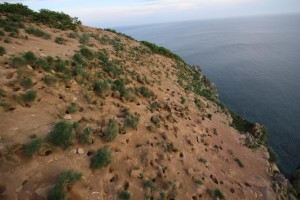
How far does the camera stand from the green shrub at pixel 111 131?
1350 centimetres

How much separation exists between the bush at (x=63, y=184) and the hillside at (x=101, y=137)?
4 centimetres

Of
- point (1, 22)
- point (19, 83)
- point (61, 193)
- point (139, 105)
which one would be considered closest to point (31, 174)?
point (61, 193)

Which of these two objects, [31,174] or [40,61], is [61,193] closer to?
[31,174]

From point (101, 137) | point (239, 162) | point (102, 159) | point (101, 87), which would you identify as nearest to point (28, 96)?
point (101, 137)

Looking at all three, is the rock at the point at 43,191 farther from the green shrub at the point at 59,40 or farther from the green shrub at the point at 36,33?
the green shrub at the point at 36,33

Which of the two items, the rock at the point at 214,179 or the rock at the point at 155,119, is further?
the rock at the point at 155,119

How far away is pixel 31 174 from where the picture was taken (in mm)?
10078

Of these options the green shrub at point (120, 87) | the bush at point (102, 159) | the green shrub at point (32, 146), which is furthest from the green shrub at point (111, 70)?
the green shrub at point (32, 146)

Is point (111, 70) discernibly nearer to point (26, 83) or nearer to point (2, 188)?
point (26, 83)

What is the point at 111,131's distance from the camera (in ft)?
44.6

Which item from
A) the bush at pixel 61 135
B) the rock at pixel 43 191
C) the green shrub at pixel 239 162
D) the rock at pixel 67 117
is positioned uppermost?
the rock at pixel 67 117

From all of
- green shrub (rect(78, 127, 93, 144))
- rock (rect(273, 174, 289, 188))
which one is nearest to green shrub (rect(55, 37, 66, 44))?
green shrub (rect(78, 127, 93, 144))

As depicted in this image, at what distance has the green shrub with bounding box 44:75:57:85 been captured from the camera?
48.4 ft

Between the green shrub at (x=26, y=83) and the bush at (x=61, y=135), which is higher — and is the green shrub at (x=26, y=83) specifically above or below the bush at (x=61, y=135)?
above
